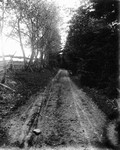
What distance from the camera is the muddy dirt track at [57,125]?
18.9 ft

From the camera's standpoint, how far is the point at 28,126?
675 cm

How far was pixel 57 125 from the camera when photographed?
7.13m

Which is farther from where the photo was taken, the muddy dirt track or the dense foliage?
the dense foliage

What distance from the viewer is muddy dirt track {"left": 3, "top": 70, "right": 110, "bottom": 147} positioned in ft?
18.9

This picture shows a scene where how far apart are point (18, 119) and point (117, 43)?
945cm

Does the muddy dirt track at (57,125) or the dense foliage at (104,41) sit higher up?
the dense foliage at (104,41)

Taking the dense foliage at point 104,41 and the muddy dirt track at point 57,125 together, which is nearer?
the muddy dirt track at point 57,125

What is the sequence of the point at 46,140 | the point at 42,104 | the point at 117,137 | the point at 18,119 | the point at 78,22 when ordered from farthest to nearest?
the point at 78,22 → the point at 42,104 → the point at 18,119 → the point at 117,137 → the point at 46,140

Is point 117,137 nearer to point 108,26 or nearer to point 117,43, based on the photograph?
point 117,43

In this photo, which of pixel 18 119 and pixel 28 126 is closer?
pixel 28 126

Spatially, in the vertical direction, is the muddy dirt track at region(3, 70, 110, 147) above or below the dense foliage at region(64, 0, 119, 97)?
below

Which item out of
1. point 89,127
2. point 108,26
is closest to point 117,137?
point 89,127

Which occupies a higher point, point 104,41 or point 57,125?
point 104,41

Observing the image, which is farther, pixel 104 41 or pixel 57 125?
pixel 104 41
